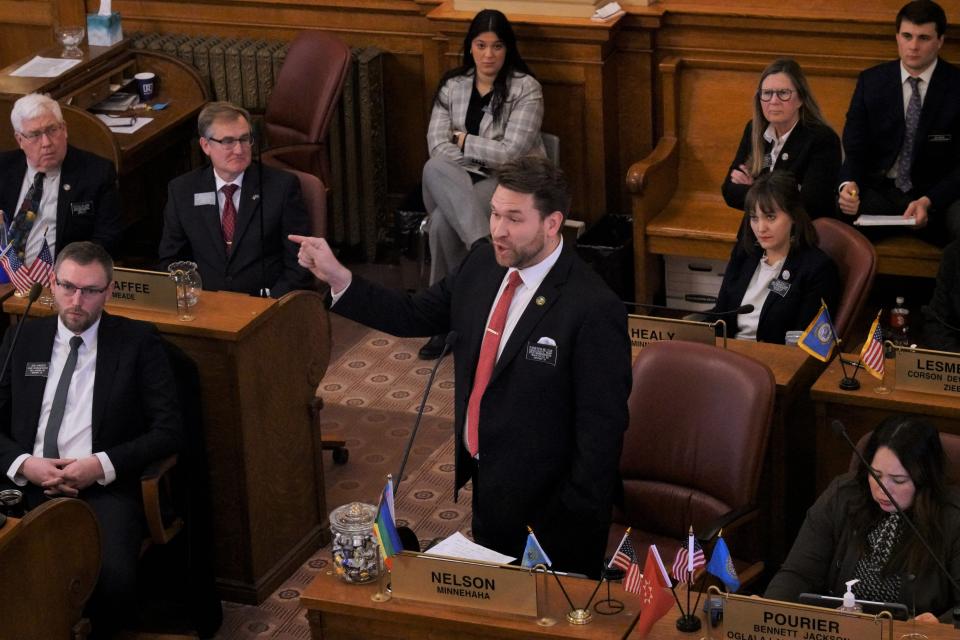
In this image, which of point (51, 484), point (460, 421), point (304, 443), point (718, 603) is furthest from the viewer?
point (304, 443)

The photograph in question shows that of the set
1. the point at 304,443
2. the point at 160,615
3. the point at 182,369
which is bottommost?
the point at 160,615

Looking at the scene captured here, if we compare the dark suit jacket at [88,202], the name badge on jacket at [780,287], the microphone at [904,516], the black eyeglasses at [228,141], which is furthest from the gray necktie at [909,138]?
the dark suit jacket at [88,202]

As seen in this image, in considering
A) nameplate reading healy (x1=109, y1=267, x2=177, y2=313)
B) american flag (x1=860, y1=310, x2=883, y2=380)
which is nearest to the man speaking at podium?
american flag (x1=860, y1=310, x2=883, y2=380)

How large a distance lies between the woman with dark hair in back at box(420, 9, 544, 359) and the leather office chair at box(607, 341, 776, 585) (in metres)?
2.21

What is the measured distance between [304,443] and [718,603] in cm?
207

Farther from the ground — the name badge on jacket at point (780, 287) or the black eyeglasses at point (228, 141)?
the black eyeglasses at point (228, 141)

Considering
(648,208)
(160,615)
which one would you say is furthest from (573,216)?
(160,615)

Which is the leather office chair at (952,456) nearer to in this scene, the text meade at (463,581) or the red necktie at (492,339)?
the red necktie at (492,339)

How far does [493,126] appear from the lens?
6531 millimetres

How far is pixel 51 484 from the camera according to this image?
14.4ft

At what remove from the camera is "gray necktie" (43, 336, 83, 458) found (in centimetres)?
449

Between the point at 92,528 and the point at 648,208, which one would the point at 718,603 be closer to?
the point at 92,528

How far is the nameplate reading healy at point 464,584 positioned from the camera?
333 centimetres

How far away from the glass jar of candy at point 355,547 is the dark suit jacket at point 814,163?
280 cm
